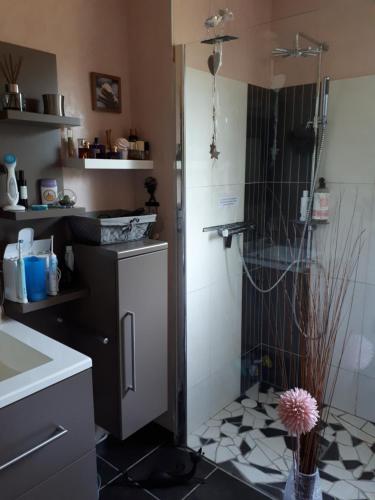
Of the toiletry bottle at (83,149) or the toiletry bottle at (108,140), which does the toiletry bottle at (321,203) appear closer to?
the toiletry bottle at (108,140)

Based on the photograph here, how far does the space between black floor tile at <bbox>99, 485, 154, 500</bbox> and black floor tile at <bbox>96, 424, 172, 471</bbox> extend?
129mm

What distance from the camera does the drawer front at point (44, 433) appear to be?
1.10 metres

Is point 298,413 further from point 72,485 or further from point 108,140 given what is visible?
point 108,140

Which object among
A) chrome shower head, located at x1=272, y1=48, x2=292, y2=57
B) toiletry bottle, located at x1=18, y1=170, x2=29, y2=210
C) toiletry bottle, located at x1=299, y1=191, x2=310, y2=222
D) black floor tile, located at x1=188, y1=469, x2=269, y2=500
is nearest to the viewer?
toiletry bottle, located at x1=18, y1=170, x2=29, y2=210

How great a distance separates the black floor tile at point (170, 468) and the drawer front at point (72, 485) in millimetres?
591

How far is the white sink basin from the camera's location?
1354 millimetres

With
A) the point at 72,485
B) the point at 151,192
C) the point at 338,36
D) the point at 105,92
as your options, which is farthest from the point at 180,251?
the point at 338,36

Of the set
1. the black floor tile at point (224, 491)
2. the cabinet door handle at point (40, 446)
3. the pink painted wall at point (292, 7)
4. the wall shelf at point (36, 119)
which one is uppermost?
the pink painted wall at point (292, 7)

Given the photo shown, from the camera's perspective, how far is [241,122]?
7.26 ft

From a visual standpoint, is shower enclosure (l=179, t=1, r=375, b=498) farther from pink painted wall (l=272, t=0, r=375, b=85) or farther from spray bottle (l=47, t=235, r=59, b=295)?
spray bottle (l=47, t=235, r=59, b=295)

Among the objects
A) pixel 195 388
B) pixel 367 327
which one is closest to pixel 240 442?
pixel 195 388

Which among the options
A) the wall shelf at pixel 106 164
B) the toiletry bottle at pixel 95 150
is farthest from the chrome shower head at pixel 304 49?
the toiletry bottle at pixel 95 150

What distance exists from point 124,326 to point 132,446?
2.76 ft

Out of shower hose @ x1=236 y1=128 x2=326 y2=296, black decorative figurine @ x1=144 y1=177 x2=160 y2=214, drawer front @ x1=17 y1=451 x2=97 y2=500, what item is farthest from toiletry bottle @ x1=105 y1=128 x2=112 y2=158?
drawer front @ x1=17 y1=451 x2=97 y2=500
